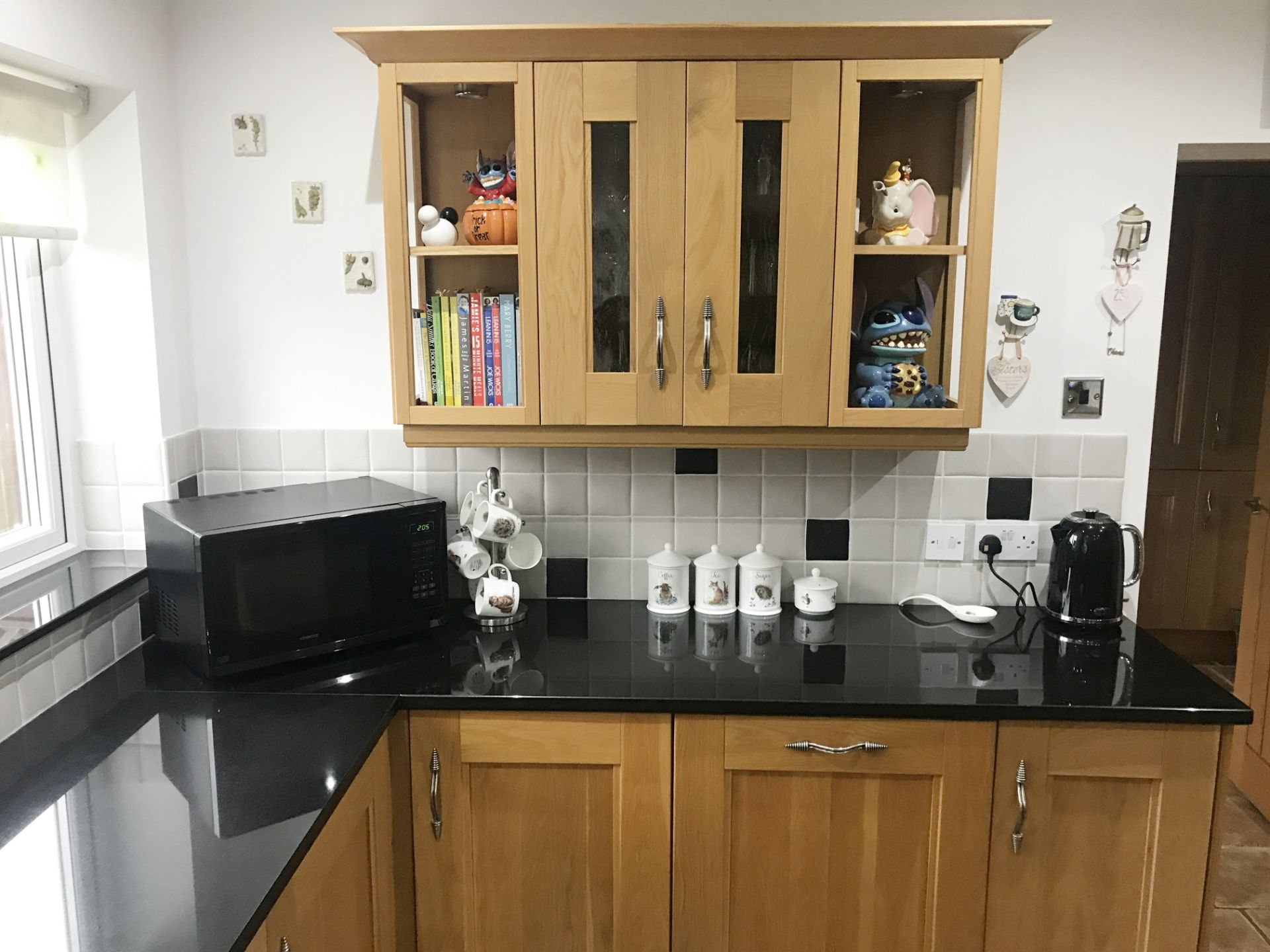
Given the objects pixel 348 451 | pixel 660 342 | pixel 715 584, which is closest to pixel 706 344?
pixel 660 342

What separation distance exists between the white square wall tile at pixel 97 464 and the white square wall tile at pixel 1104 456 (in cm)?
216

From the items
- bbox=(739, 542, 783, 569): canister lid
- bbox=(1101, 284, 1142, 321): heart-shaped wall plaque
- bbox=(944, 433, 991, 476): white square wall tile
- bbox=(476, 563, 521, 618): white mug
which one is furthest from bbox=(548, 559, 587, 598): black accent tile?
bbox=(1101, 284, 1142, 321): heart-shaped wall plaque

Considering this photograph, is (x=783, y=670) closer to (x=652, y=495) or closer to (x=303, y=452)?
(x=652, y=495)

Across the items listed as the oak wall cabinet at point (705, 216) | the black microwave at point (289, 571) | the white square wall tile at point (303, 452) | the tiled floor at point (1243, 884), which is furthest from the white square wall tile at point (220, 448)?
the tiled floor at point (1243, 884)

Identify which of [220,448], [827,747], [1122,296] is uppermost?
[1122,296]

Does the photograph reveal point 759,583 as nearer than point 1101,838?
No

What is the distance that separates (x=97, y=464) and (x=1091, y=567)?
7.05 ft

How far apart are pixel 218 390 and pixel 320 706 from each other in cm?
91

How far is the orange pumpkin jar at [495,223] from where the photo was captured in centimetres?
189

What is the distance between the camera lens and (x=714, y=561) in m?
2.15

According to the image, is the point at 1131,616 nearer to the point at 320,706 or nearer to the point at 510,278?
the point at 510,278

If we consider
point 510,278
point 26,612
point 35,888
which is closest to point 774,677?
point 510,278

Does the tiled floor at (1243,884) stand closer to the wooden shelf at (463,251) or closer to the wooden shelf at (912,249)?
the wooden shelf at (912,249)

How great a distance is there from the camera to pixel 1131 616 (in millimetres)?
2277
